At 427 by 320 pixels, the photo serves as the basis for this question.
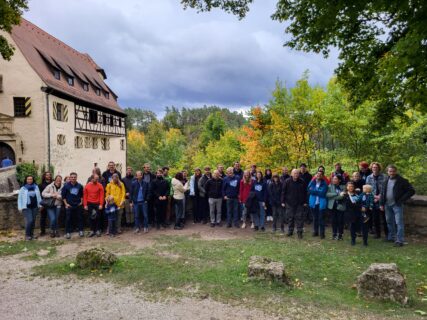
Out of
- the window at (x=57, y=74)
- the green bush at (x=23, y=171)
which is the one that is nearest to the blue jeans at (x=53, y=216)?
the green bush at (x=23, y=171)

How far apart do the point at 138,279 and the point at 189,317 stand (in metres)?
1.72

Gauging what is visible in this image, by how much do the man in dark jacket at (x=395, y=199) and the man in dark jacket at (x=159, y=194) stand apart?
5.75 m

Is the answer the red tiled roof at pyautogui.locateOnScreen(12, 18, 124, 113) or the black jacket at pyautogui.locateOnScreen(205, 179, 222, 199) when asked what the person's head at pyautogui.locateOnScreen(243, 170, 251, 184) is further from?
the red tiled roof at pyautogui.locateOnScreen(12, 18, 124, 113)

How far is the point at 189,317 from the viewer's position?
4836 mm

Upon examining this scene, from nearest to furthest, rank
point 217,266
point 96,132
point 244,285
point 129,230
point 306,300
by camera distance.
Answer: point 306,300, point 244,285, point 217,266, point 129,230, point 96,132

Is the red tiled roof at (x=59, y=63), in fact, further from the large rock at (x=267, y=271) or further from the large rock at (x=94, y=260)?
the large rock at (x=267, y=271)

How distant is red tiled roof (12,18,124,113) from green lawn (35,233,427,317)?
66.4 feet

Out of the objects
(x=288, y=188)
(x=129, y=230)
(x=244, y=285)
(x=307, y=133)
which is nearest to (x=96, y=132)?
(x=307, y=133)

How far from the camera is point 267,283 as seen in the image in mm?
5801

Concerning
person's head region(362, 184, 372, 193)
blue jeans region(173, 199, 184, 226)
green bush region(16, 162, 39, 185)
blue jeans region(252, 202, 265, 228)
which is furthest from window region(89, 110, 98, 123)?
person's head region(362, 184, 372, 193)

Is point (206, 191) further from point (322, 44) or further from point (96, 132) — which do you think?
point (96, 132)

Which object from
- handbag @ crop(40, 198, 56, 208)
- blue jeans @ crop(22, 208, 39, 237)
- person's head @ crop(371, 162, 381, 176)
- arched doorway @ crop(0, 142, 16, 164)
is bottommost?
blue jeans @ crop(22, 208, 39, 237)

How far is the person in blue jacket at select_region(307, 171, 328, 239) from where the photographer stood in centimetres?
928

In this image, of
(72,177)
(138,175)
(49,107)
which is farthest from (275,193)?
(49,107)
